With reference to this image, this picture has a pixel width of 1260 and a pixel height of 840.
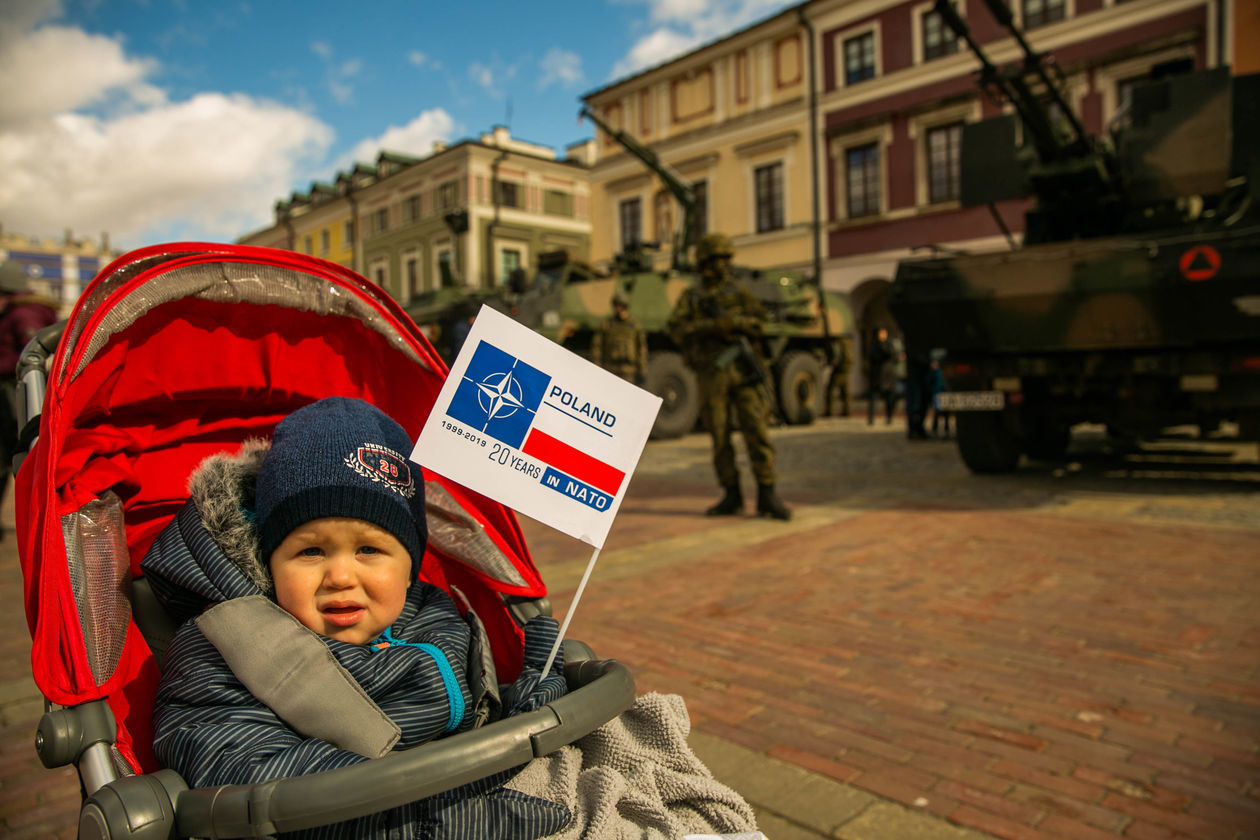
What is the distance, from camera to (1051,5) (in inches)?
818

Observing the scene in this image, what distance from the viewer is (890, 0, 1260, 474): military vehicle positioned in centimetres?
638

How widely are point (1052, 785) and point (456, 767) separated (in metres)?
1.80

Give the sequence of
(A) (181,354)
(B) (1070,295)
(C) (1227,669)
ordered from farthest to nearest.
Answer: (B) (1070,295) < (C) (1227,669) < (A) (181,354)

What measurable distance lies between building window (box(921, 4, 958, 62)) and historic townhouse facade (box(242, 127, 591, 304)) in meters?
15.4

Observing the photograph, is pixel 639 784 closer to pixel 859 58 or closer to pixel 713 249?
pixel 713 249

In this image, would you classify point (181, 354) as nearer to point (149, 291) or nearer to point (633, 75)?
point (149, 291)

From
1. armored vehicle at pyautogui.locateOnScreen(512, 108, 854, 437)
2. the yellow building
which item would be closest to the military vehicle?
armored vehicle at pyautogui.locateOnScreen(512, 108, 854, 437)

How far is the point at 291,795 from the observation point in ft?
3.59

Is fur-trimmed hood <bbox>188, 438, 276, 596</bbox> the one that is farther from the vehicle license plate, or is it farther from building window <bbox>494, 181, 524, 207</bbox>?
building window <bbox>494, 181, 524, 207</bbox>

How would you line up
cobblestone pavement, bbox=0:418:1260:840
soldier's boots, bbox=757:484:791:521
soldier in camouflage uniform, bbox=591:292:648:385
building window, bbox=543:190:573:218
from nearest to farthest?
cobblestone pavement, bbox=0:418:1260:840, soldier's boots, bbox=757:484:791:521, soldier in camouflage uniform, bbox=591:292:648:385, building window, bbox=543:190:573:218

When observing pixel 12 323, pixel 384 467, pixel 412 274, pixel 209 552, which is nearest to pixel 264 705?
pixel 209 552

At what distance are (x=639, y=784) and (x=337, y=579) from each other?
59 centimetres

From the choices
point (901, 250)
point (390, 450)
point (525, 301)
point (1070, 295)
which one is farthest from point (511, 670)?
Result: point (901, 250)

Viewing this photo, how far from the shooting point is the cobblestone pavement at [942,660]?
2.25 metres
